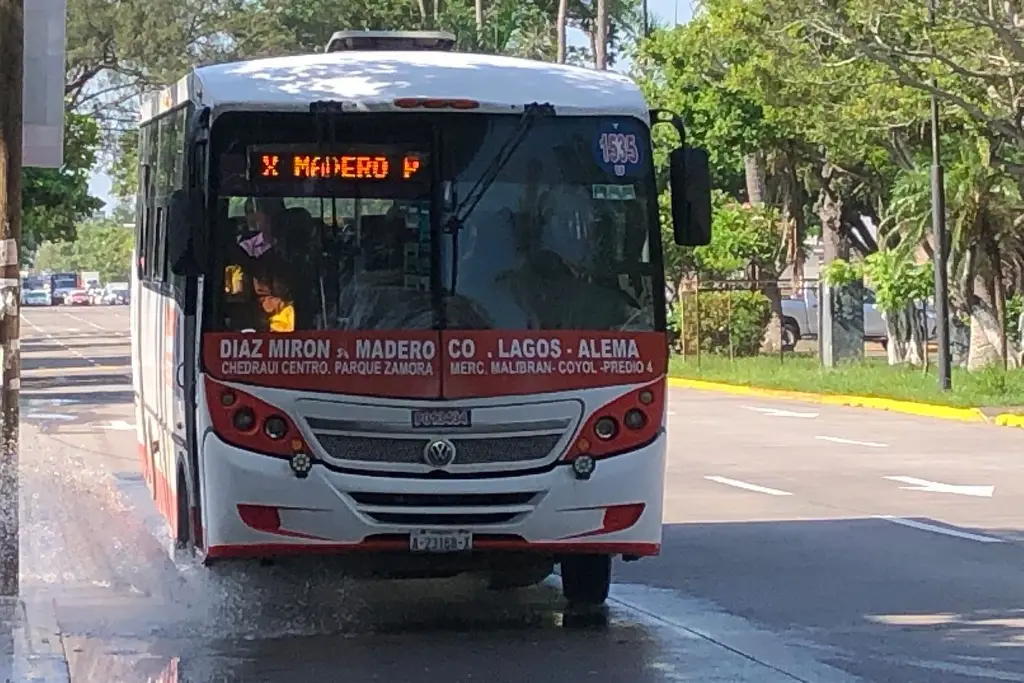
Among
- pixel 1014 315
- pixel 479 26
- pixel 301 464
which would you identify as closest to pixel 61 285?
pixel 479 26

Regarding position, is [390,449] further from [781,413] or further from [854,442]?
[781,413]

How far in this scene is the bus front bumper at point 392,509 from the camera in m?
9.49

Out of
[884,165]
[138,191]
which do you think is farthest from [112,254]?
[138,191]

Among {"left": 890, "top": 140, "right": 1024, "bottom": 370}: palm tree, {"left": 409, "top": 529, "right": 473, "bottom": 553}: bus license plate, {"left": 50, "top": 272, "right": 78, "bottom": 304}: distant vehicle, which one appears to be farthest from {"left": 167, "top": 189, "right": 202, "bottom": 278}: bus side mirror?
{"left": 50, "top": 272, "right": 78, "bottom": 304}: distant vehicle

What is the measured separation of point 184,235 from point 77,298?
124m

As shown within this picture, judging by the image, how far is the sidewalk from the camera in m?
7.83

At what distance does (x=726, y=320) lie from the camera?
143 feet

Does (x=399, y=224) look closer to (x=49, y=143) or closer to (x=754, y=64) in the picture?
(x=49, y=143)

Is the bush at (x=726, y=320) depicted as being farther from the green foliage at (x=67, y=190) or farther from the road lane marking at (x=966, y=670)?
the road lane marking at (x=966, y=670)

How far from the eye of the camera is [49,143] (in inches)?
405

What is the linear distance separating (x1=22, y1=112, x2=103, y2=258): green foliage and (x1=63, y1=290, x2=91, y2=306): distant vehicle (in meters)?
80.8

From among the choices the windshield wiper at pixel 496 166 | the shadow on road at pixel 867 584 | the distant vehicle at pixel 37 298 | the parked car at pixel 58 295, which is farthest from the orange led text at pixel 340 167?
the parked car at pixel 58 295

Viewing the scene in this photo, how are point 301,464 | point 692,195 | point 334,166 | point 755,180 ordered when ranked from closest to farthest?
point 301,464 < point 334,166 < point 692,195 < point 755,180

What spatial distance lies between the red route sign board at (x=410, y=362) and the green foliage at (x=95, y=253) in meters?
120
